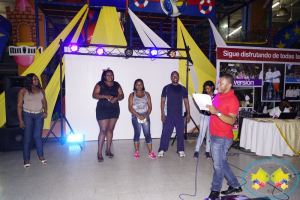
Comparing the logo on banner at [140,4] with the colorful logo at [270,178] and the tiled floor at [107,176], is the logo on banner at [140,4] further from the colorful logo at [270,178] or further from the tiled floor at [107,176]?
the colorful logo at [270,178]

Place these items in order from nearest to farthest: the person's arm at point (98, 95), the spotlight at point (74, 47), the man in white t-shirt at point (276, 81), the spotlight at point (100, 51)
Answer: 1. the person's arm at point (98, 95)
2. the spotlight at point (74, 47)
3. the spotlight at point (100, 51)
4. the man in white t-shirt at point (276, 81)

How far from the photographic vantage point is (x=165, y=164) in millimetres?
3686

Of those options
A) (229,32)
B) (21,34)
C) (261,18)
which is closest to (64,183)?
(21,34)

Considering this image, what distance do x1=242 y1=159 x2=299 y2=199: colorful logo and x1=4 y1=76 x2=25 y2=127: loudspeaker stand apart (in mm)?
4227

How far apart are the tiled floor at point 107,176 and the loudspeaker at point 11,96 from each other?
2.22ft

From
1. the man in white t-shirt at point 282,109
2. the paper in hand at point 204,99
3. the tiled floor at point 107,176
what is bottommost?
the tiled floor at point 107,176

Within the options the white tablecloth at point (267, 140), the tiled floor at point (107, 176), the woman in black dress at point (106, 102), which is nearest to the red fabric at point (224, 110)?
the tiled floor at point (107, 176)

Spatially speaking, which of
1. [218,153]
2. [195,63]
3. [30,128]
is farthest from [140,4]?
[218,153]

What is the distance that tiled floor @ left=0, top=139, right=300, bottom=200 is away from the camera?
263 cm

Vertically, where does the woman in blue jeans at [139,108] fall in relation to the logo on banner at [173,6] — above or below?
below

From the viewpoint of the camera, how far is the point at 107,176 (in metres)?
3.14

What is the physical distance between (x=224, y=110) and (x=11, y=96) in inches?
154

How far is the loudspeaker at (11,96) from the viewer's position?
160 inches

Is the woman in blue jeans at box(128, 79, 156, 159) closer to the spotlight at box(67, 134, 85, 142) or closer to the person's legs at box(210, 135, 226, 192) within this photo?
the spotlight at box(67, 134, 85, 142)
